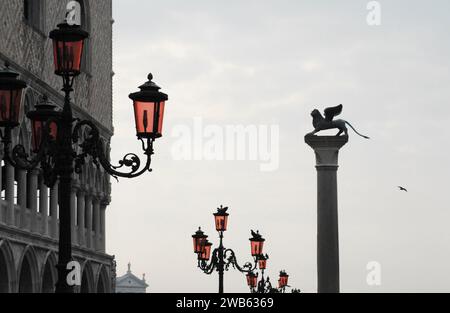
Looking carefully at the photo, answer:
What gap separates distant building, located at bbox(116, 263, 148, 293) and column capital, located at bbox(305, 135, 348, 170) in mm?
163481

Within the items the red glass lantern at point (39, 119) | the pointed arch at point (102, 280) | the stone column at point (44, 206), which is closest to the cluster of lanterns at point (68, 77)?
the red glass lantern at point (39, 119)

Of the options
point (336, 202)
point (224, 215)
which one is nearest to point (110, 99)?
point (224, 215)

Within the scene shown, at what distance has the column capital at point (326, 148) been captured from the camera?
20.3 metres

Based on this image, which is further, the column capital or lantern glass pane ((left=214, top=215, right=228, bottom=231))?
lantern glass pane ((left=214, top=215, right=228, bottom=231))

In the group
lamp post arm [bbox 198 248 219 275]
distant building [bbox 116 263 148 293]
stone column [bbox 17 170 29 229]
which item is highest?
distant building [bbox 116 263 148 293]

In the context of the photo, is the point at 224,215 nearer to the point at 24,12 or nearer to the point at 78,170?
the point at 78,170

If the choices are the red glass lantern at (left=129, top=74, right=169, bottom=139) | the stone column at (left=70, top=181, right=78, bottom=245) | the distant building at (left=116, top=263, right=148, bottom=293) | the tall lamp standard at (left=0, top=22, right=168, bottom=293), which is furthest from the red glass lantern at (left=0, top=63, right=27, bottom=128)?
the distant building at (left=116, top=263, right=148, bottom=293)

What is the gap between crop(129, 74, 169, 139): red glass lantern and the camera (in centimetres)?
1359

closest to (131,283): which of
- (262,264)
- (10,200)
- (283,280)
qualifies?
(283,280)

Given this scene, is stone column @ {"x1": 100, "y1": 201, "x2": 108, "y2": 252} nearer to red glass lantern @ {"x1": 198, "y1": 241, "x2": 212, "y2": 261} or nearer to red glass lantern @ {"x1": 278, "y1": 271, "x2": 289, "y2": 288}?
red glass lantern @ {"x1": 278, "y1": 271, "x2": 289, "y2": 288}

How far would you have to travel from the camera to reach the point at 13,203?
129ft

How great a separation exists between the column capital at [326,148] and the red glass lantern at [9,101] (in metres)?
7.68

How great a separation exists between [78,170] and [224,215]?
12.7m

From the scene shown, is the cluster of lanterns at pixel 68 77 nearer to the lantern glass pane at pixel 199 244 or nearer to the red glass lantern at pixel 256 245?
the lantern glass pane at pixel 199 244
